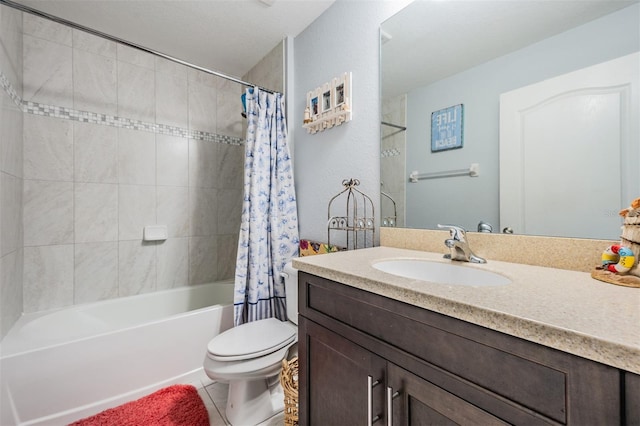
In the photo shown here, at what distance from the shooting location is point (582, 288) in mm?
666

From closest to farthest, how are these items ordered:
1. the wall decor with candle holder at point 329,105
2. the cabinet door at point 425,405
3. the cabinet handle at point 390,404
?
1. the cabinet door at point 425,405
2. the cabinet handle at point 390,404
3. the wall decor with candle holder at point 329,105

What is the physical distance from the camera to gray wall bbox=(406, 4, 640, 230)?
2.72 ft

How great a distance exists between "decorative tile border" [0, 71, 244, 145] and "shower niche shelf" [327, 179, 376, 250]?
1539 mm

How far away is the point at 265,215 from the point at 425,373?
149 cm

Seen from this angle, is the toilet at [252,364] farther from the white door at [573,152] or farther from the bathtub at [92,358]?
the white door at [573,152]

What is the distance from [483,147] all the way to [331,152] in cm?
91

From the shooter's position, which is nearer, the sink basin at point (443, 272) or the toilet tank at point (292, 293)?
the sink basin at point (443, 272)

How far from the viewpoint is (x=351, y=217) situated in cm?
165

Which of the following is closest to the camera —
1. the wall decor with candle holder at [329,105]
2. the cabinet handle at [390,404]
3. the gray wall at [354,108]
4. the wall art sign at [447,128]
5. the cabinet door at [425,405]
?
the cabinet door at [425,405]

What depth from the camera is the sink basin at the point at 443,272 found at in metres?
0.91

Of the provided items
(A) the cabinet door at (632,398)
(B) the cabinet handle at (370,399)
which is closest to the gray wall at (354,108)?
(B) the cabinet handle at (370,399)

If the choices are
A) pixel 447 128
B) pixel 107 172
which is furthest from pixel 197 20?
pixel 447 128

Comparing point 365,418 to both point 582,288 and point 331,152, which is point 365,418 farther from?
point 331,152

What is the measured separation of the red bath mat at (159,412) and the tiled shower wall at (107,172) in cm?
72
